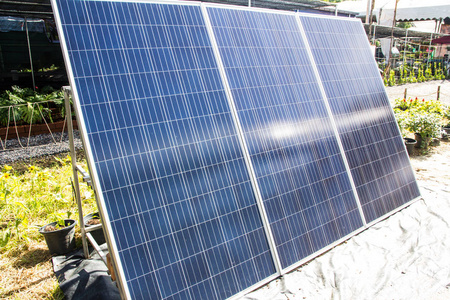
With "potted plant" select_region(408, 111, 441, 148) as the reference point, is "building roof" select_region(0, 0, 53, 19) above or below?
above

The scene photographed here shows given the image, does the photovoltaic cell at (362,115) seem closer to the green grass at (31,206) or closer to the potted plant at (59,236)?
the green grass at (31,206)

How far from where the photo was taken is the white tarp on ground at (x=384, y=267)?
4.64 metres

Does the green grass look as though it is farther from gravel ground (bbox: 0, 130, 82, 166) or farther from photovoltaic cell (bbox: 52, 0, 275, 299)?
photovoltaic cell (bbox: 52, 0, 275, 299)

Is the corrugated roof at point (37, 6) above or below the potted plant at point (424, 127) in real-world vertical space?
above

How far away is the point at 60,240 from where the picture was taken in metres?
5.87

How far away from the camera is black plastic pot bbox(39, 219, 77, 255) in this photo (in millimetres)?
5797

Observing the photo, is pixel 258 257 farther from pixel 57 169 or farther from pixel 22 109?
pixel 22 109

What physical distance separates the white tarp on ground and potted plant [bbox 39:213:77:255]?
11.1 feet

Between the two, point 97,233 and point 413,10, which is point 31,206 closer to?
point 97,233

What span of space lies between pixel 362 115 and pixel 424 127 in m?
5.86

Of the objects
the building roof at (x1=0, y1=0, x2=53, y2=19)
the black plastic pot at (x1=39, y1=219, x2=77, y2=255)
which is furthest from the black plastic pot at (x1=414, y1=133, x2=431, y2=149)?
the building roof at (x1=0, y1=0, x2=53, y2=19)

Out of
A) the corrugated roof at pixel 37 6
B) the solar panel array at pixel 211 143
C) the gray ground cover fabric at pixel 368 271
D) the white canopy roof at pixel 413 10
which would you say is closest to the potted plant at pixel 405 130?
the gray ground cover fabric at pixel 368 271

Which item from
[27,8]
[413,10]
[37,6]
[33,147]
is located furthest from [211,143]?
[413,10]

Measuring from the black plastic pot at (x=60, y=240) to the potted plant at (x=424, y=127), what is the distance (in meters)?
10.4
